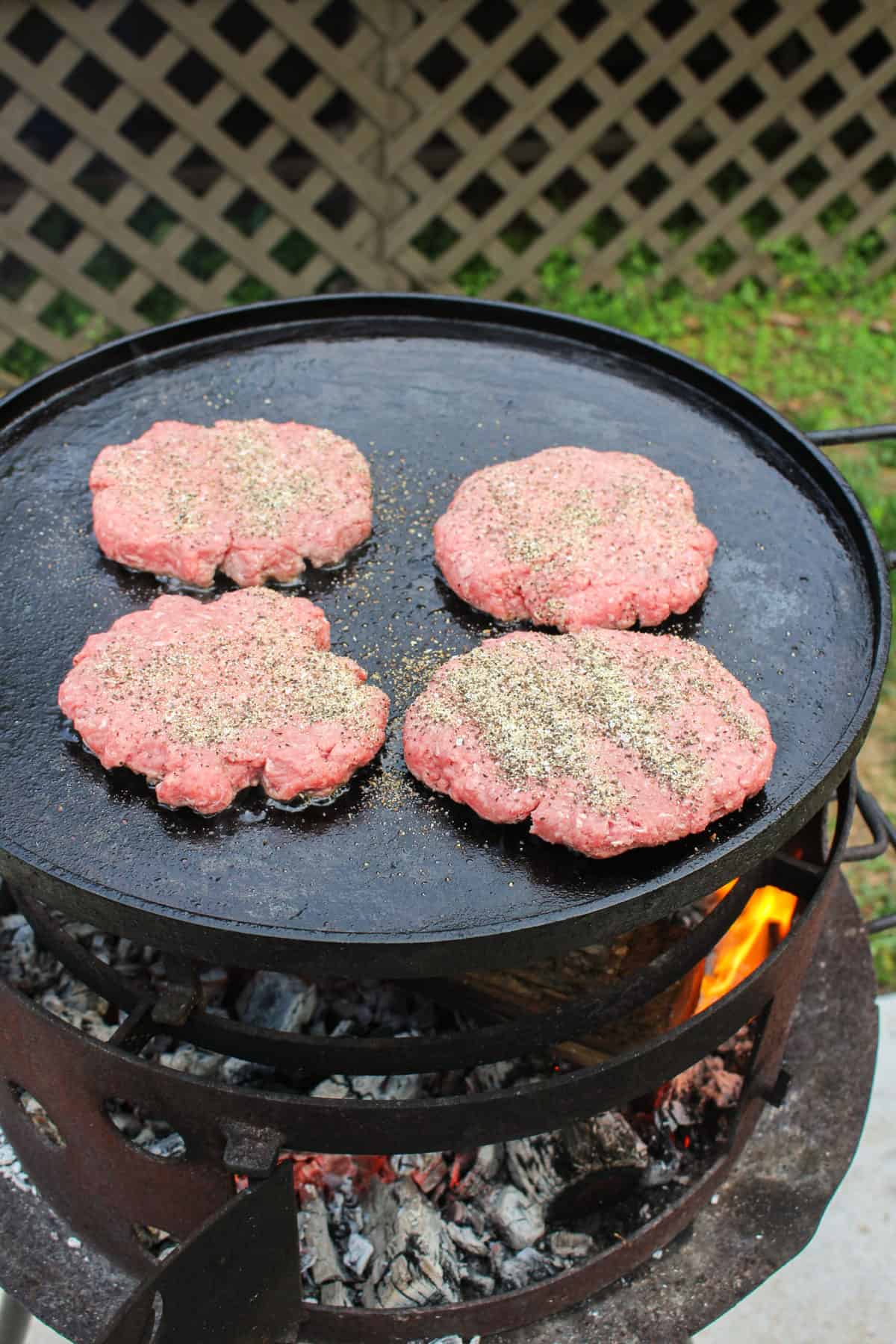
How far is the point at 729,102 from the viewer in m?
8.00

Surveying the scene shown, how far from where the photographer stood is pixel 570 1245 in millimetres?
2654

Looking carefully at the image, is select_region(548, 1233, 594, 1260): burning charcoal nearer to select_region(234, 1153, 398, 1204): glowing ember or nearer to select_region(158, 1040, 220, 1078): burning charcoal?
select_region(234, 1153, 398, 1204): glowing ember

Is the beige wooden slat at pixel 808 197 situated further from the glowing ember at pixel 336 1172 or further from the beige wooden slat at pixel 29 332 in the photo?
the glowing ember at pixel 336 1172

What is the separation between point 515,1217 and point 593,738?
1226 mm

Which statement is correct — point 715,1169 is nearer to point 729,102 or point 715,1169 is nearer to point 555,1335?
point 555,1335

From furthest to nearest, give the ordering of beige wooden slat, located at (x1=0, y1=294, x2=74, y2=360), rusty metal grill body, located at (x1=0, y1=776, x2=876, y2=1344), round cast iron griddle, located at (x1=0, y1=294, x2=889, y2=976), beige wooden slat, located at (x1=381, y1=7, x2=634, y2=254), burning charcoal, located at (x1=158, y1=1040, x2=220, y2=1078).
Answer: beige wooden slat, located at (x1=381, y1=7, x2=634, y2=254), beige wooden slat, located at (x1=0, y1=294, x2=74, y2=360), burning charcoal, located at (x1=158, y1=1040, x2=220, y2=1078), rusty metal grill body, located at (x1=0, y1=776, x2=876, y2=1344), round cast iron griddle, located at (x1=0, y1=294, x2=889, y2=976)

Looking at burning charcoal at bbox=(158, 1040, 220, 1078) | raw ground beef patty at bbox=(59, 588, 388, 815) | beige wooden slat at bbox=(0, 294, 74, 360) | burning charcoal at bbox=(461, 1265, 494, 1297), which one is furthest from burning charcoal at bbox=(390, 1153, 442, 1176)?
beige wooden slat at bbox=(0, 294, 74, 360)

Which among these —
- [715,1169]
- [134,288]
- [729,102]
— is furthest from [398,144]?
[715,1169]

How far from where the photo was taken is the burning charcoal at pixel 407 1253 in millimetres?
2586

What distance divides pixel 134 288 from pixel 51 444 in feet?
12.5

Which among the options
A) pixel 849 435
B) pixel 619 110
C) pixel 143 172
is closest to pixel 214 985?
pixel 849 435

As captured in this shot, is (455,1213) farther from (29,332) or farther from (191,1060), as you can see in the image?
(29,332)

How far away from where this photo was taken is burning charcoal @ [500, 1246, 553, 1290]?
103 inches

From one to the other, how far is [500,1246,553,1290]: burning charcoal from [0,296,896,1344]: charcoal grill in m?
0.13
